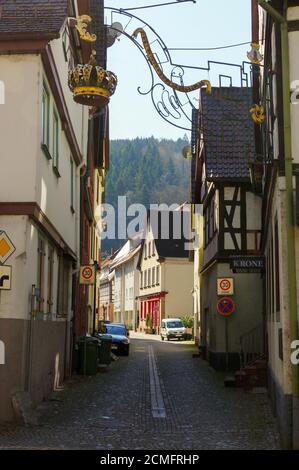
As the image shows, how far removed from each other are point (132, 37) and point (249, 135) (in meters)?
14.9

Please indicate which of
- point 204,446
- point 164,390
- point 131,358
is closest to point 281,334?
point 204,446

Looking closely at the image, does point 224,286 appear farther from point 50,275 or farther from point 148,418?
point 148,418

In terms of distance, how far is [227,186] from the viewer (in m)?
25.1

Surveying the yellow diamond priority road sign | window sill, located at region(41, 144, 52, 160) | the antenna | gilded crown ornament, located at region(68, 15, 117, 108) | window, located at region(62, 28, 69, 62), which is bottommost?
the yellow diamond priority road sign

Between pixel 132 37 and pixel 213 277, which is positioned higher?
pixel 132 37

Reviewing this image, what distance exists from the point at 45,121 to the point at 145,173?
409 feet

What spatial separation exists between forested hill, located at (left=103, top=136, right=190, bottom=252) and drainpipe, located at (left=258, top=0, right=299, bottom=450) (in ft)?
359

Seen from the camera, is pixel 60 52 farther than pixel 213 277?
No

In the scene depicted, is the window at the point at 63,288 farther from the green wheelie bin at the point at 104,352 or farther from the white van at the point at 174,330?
the white van at the point at 174,330

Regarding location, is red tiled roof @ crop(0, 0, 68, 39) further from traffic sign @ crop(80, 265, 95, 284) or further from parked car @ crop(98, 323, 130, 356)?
parked car @ crop(98, 323, 130, 356)

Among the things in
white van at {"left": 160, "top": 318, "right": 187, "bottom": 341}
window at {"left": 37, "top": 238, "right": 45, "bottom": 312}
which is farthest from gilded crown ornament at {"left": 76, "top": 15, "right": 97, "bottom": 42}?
white van at {"left": 160, "top": 318, "right": 187, "bottom": 341}

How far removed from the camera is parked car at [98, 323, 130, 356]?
31703mm

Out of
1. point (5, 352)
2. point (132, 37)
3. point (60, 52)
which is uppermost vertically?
point (60, 52)

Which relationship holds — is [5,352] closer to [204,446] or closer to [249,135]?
[204,446]
